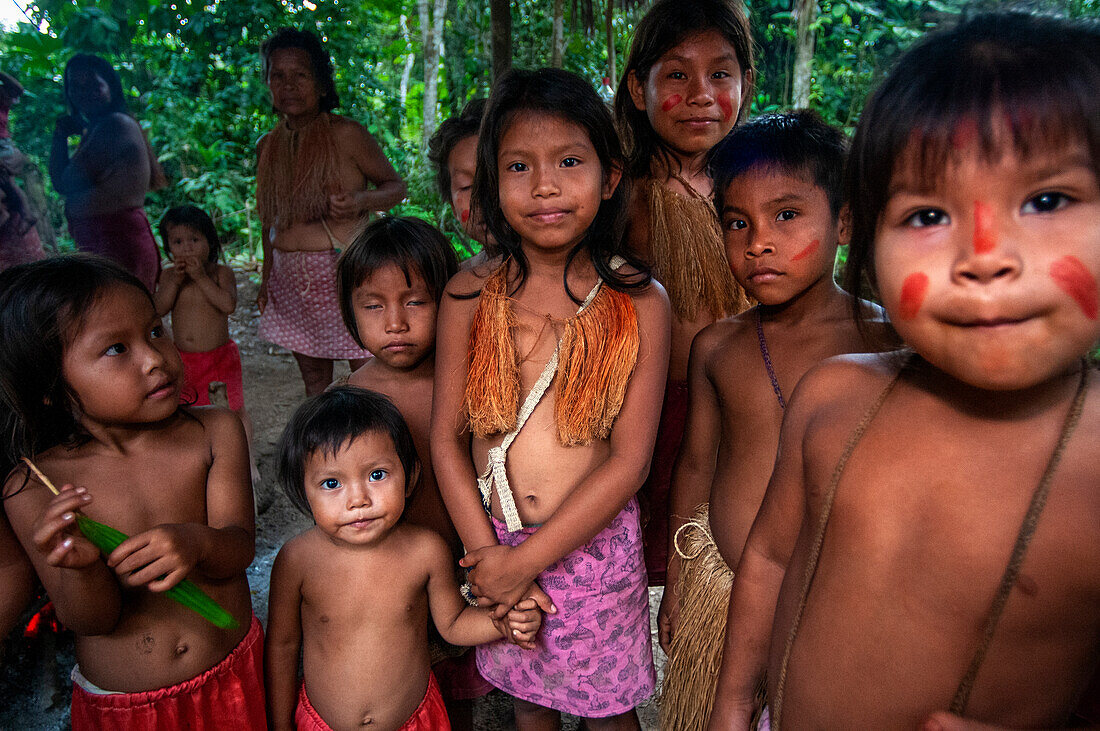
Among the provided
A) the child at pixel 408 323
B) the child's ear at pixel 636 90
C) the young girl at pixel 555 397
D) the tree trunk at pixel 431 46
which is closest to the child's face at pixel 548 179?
the young girl at pixel 555 397

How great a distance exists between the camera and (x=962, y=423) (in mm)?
870

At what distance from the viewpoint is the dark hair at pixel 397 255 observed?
1864 millimetres

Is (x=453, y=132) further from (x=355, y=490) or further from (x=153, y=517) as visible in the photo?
(x=153, y=517)

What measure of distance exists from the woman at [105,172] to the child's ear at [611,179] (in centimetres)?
304

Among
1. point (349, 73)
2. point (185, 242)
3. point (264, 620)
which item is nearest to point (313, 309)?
point (185, 242)

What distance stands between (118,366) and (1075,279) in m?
1.67

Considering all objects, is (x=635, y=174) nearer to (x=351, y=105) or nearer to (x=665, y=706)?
(x=665, y=706)

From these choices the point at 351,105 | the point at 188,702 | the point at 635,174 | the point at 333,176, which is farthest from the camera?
the point at 351,105

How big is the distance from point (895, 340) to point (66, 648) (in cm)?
269

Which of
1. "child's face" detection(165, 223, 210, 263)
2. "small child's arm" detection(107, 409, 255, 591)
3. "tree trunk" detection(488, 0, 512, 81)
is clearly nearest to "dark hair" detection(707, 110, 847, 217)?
"small child's arm" detection(107, 409, 255, 591)

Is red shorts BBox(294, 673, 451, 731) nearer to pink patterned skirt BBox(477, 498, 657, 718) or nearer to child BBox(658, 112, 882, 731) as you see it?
pink patterned skirt BBox(477, 498, 657, 718)

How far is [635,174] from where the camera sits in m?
2.14

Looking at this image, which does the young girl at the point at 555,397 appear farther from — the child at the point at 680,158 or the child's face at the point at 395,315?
the child at the point at 680,158

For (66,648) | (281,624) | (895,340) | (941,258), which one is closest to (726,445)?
(895,340)
